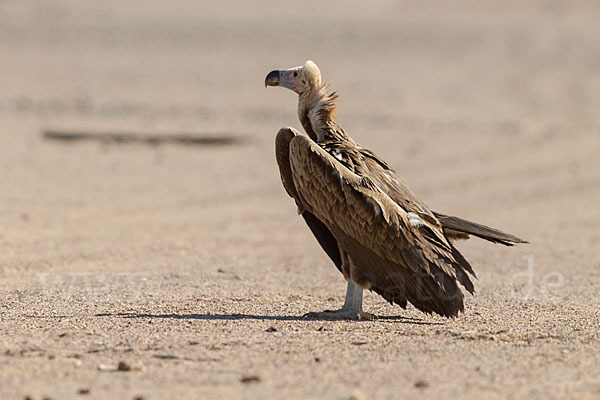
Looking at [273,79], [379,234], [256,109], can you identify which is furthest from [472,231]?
[256,109]

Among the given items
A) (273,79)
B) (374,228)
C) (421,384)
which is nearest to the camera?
(421,384)

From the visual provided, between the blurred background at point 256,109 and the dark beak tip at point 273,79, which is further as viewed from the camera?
the blurred background at point 256,109

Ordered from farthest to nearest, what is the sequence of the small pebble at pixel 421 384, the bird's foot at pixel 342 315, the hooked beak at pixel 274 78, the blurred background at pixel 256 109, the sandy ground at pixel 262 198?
the blurred background at pixel 256 109 < the hooked beak at pixel 274 78 < the bird's foot at pixel 342 315 < the sandy ground at pixel 262 198 < the small pebble at pixel 421 384

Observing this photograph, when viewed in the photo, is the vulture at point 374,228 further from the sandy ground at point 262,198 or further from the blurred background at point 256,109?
the blurred background at point 256,109

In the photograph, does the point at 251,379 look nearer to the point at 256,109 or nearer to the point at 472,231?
the point at 472,231

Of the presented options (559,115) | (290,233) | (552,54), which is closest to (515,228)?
(290,233)

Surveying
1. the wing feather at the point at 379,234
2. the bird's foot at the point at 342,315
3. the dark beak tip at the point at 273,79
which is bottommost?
the bird's foot at the point at 342,315

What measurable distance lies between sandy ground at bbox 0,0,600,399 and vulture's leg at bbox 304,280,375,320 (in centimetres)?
35

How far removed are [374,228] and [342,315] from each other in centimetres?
79

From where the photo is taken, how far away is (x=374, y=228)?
25.1 feet

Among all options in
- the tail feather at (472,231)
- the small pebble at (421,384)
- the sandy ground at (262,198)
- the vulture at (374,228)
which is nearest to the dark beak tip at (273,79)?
the vulture at (374,228)

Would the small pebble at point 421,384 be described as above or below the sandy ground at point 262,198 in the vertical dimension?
below

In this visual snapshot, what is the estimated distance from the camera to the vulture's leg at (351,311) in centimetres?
793

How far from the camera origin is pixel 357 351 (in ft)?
21.4
